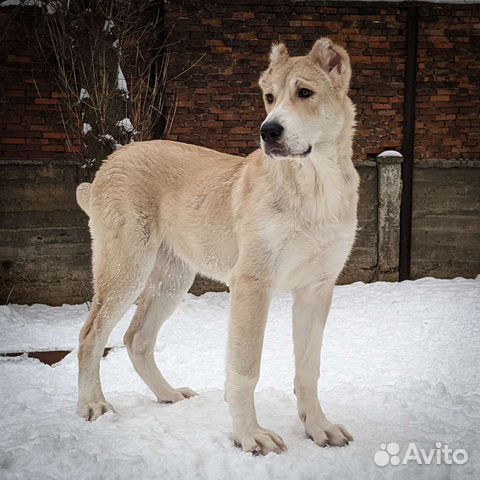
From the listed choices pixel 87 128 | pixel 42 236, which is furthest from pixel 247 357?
pixel 42 236

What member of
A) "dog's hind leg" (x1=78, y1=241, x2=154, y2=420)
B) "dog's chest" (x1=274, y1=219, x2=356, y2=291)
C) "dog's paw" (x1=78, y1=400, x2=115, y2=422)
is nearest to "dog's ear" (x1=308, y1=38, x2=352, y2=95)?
"dog's chest" (x1=274, y1=219, x2=356, y2=291)

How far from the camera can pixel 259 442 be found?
3295 millimetres

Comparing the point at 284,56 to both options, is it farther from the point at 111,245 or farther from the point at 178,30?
the point at 178,30

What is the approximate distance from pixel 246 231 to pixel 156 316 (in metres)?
1.26

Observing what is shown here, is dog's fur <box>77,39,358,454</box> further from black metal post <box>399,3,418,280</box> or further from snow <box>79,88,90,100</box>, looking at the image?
black metal post <box>399,3,418,280</box>

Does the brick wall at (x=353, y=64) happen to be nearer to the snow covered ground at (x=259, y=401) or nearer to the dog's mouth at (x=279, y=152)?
the snow covered ground at (x=259, y=401)

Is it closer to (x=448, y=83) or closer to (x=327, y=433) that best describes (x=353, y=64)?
(x=448, y=83)

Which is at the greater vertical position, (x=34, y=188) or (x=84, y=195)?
(x=84, y=195)

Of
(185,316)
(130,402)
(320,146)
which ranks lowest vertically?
(185,316)

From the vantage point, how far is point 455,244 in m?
8.74

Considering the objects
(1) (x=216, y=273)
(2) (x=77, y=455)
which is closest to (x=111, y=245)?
(1) (x=216, y=273)

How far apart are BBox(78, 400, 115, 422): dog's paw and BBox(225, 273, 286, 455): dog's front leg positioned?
3.37ft

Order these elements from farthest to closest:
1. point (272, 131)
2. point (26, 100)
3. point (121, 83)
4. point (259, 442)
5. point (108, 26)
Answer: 1. point (26, 100)
2. point (121, 83)
3. point (108, 26)
4. point (259, 442)
5. point (272, 131)

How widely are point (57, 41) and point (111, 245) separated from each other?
14.1ft
